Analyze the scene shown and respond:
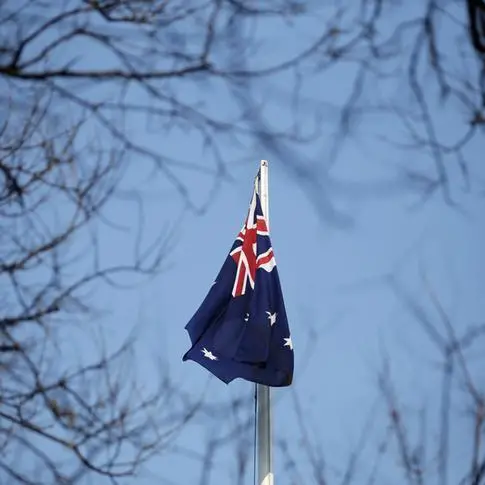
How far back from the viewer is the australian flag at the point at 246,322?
361 inches

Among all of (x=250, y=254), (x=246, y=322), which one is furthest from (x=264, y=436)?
(x=250, y=254)

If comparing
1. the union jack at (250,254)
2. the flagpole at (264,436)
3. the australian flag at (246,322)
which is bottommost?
the flagpole at (264,436)

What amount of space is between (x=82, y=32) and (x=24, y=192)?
238 centimetres

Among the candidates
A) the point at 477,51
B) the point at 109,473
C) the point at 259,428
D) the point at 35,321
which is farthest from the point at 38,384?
the point at 477,51

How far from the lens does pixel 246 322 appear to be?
9.37 m

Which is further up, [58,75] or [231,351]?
[58,75]

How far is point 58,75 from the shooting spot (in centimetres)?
672

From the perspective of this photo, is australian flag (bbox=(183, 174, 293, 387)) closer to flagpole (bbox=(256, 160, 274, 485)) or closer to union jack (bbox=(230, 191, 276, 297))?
union jack (bbox=(230, 191, 276, 297))

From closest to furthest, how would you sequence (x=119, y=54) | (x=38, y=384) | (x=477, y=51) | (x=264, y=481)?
(x=477, y=51) < (x=119, y=54) < (x=38, y=384) < (x=264, y=481)

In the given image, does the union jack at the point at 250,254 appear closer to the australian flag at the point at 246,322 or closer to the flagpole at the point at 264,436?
the australian flag at the point at 246,322

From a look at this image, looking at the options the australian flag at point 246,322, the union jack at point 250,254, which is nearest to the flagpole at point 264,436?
the australian flag at point 246,322

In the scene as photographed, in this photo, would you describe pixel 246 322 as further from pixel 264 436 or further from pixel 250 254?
pixel 264 436

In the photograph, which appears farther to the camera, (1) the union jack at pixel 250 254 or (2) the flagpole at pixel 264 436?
(1) the union jack at pixel 250 254

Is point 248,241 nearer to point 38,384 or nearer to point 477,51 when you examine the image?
point 38,384
